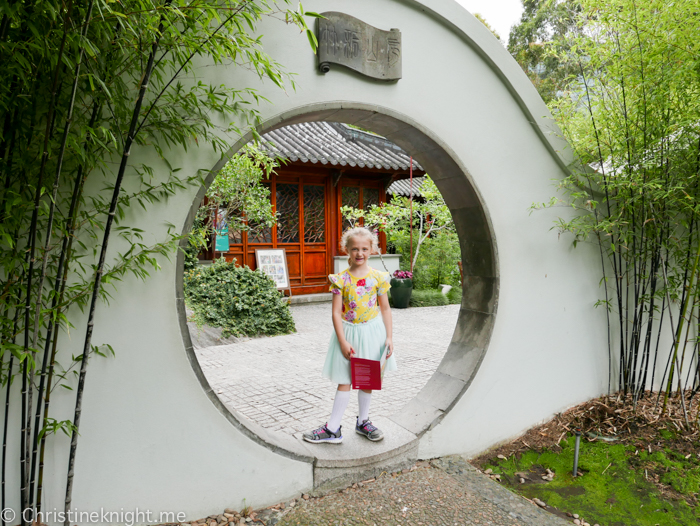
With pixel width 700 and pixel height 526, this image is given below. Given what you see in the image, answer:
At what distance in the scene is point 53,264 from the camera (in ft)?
5.72

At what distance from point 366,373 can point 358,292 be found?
44cm

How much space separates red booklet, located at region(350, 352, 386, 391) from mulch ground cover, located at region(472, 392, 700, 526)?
104cm

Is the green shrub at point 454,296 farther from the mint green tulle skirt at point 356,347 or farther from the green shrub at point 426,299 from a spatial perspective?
the mint green tulle skirt at point 356,347

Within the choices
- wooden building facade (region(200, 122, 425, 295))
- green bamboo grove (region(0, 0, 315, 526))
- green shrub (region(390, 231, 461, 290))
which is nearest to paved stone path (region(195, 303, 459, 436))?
green bamboo grove (region(0, 0, 315, 526))

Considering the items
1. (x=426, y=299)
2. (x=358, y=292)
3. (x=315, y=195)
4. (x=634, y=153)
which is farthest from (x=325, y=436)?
(x=315, y=195)

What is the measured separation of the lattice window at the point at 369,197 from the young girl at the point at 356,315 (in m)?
7.81

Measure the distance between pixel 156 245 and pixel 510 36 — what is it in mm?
21670

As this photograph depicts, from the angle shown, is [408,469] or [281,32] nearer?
[281,32]

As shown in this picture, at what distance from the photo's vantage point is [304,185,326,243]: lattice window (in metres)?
9.53

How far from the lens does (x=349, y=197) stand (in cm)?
1007

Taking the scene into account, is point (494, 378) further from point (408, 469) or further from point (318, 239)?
point (318, 239)

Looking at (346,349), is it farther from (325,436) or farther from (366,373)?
(325,436)

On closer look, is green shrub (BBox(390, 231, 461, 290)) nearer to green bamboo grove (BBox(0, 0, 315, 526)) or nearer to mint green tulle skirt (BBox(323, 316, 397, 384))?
mint green tulle skirt (BBox(323, 316, 397, 384))

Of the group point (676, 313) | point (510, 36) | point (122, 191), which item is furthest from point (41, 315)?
point (510, 36)
